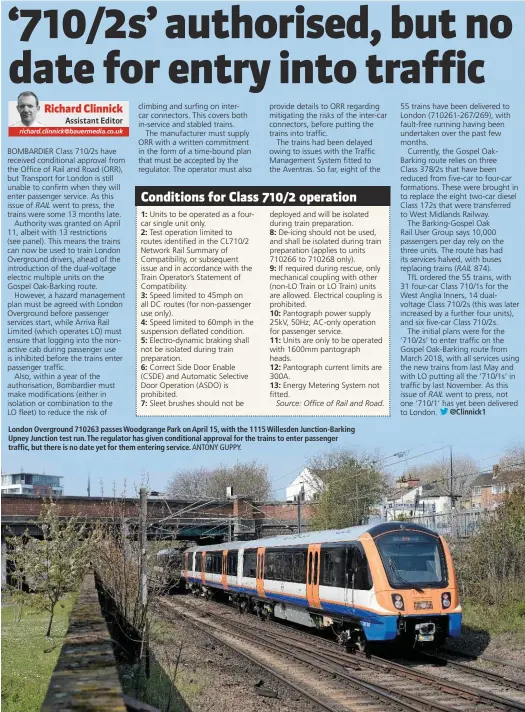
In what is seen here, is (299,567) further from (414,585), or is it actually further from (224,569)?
(224,569)

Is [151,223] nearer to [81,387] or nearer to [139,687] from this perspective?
[81,387]

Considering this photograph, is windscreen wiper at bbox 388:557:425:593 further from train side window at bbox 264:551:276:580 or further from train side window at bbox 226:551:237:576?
train side window at bbox 226:551:237:576

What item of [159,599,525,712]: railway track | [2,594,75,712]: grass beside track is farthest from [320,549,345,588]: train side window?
[2,594,75,712]: grass beside track

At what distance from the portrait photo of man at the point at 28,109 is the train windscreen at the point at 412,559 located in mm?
9778

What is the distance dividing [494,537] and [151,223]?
516 inches

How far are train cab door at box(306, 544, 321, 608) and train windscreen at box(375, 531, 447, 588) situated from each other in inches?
131

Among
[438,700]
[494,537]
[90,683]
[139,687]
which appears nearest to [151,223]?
[139,687]

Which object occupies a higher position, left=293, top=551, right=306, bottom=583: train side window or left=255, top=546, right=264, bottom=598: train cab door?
left=293, top=551, right=306, bottom=583: train side window

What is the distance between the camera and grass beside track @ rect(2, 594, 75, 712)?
11.8m

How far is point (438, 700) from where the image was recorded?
39.3 ft

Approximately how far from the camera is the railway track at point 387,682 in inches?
456

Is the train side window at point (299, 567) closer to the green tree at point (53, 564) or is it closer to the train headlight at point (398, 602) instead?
the train headlight at point (398, 602)

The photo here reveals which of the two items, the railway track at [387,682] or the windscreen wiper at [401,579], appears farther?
the windscreen wiper at [401,579]

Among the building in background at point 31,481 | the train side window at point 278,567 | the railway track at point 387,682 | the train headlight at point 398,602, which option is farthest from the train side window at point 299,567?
the building in background at point 31,481
